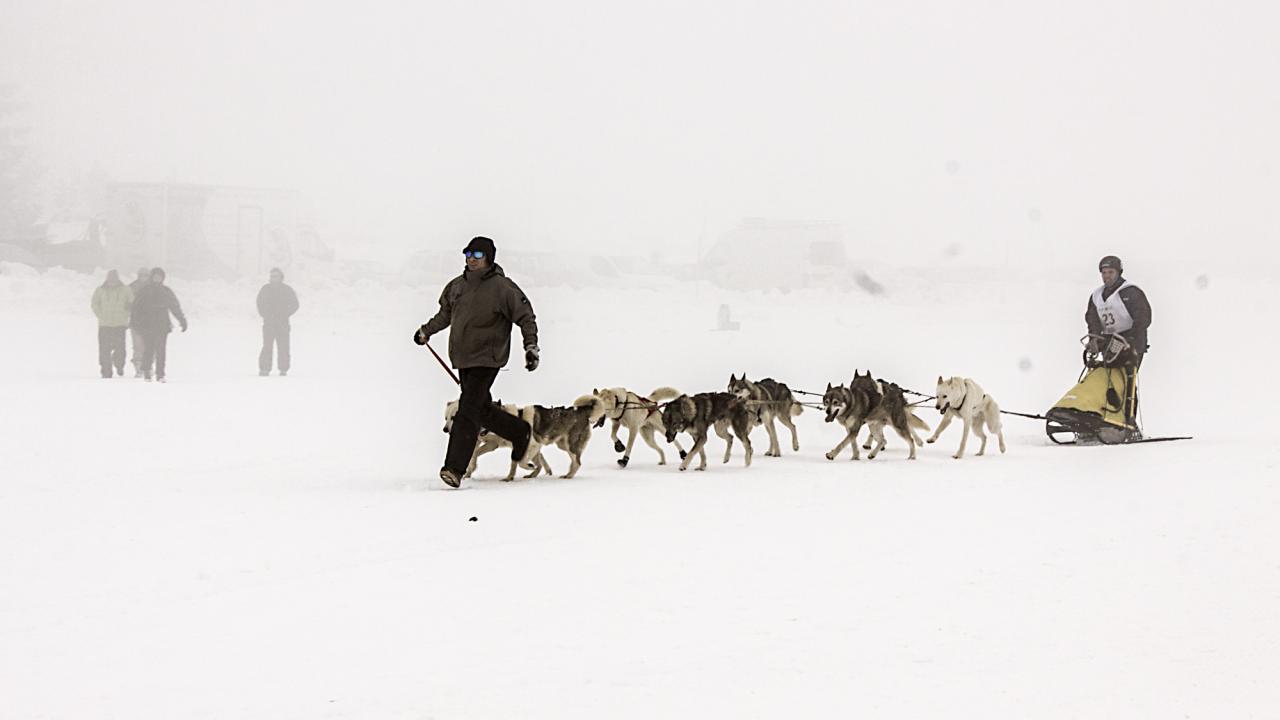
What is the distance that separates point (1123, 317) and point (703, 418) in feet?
14.2

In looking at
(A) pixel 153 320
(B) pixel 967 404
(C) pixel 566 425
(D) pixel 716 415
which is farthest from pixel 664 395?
(A) pixel 153 320

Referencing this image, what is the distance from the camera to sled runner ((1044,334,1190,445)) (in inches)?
418

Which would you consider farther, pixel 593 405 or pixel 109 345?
pixel 109 345

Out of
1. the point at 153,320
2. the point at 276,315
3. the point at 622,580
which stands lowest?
the point at 622,580

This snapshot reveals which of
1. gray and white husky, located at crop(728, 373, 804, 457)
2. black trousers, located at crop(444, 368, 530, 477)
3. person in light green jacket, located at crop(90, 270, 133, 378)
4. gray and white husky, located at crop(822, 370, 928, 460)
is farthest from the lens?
person in light green jacket, located at crop(90, 270, 133, 378)

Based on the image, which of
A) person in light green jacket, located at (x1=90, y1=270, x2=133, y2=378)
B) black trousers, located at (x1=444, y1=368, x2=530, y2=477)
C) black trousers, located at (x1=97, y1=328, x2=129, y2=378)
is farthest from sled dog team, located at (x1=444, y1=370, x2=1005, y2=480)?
black trousers, located at (x1=97, y1=328, x2=129, y2=378)

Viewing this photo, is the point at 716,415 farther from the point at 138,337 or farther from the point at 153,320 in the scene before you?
the point at 138,337

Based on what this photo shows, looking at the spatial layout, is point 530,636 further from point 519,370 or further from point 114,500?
point 519,370

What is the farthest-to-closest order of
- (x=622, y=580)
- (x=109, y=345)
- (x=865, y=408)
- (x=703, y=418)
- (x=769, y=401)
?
(x=109, y=345) < (x=769, y=401) < (x=865, y=408) < (x=703, y=418) < (x=622, y=580)

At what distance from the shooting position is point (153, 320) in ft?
56.0

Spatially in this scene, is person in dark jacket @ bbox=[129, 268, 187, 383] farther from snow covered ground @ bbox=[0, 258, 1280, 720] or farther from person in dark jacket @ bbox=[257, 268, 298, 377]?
snow covered ground @ bbox=[0, 258, 1280, 720]

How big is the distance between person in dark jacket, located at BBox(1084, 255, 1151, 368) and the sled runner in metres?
0.12

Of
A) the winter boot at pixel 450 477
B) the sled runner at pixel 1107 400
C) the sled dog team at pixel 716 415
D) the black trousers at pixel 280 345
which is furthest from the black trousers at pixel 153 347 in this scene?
the sled runner at pixel 1107 400

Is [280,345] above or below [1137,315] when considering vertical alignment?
below
